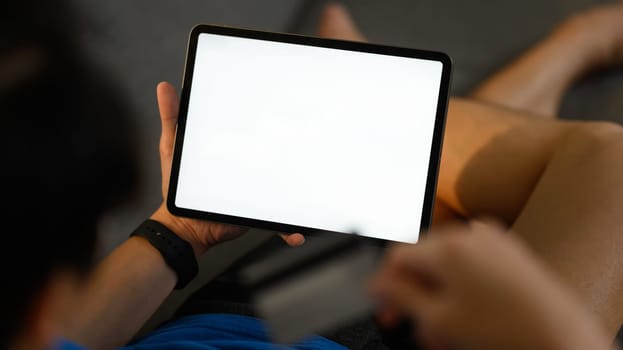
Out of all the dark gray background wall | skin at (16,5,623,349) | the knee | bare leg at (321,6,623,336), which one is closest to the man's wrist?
skin at (16,5,623,349)

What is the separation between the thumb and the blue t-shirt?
0.46 m

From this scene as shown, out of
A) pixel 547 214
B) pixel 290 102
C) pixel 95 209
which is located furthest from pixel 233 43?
pixel 547 214

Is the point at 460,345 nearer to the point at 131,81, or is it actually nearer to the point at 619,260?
the point at 619,260

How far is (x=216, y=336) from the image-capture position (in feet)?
1.77

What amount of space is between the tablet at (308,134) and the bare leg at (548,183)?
0.15m

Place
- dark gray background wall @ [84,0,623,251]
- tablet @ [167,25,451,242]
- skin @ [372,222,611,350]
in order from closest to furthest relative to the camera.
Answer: skin @ [372,222,611,350] → tablet @ [167,25,451,242] → dark gray background wall @ [84,0,623,251]

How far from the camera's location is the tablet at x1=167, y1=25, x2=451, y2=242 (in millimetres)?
502

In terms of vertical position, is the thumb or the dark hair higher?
the dark hair

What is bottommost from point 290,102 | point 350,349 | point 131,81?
point 350,349

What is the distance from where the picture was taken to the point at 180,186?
537mm

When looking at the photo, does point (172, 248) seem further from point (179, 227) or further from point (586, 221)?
point (586, 221)

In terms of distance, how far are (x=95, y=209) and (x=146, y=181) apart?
42cm

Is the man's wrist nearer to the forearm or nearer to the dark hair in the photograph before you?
the forearm

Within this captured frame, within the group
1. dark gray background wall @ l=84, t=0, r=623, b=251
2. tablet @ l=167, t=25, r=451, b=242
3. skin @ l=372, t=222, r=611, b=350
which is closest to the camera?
skin @ l=372, t=222, r=611, b=350
